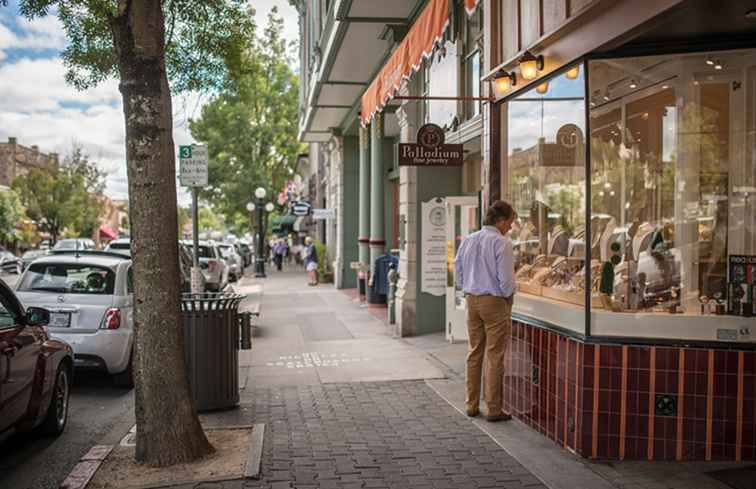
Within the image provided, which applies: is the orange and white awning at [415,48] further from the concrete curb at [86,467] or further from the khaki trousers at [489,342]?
the concrete curb at [86,467]

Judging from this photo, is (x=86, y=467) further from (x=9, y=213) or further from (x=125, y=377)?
(x=9, y=213)

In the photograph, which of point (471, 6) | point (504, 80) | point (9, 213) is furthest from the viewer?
point (9, 213)

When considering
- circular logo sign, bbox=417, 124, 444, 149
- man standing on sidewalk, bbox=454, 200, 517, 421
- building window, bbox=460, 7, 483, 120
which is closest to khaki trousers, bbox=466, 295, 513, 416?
man standing on sidewalk, bbox=454, 200, 517, 421

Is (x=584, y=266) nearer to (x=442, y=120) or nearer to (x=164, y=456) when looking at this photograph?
(x=164, y=456)

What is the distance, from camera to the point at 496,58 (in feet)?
25.1

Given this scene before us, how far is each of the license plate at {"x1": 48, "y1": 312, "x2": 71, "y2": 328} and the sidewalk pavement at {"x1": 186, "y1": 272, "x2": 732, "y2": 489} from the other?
2160mm

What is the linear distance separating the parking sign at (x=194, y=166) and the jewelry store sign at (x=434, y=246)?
3.69m

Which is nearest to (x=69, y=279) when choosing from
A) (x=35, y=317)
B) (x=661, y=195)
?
(x=35, y=317)

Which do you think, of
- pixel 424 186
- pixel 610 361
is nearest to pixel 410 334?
pixel 424 186

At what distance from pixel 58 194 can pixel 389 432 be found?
202 ft

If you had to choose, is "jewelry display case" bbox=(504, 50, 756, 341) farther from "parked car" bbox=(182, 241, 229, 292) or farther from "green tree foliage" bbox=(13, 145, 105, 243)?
"green tree foliage" bbox=(13, 145, 105, 243)

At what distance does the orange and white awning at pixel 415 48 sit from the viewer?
8812mm

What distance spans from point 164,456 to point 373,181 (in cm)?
1286

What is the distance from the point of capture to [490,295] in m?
6.61
